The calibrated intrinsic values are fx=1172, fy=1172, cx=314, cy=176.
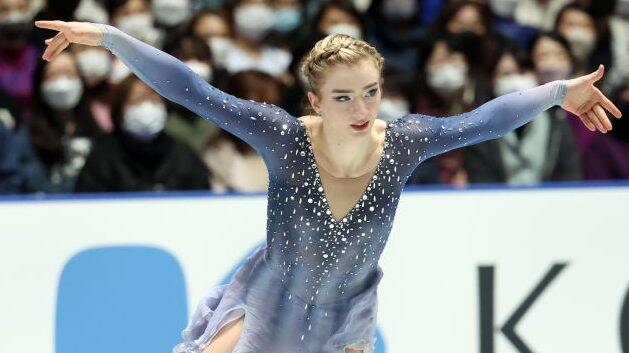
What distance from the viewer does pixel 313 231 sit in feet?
9.42

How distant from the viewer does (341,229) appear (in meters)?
2.87

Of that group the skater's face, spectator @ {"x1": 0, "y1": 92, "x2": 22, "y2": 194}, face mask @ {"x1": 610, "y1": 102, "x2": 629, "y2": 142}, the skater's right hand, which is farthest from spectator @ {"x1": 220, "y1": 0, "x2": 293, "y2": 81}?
the skater's right hand

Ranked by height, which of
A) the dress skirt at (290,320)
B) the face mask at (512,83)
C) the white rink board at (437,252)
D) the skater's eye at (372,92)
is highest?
the face mask at (512,83)

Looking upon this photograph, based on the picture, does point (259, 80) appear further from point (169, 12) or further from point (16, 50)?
point (16, 50)

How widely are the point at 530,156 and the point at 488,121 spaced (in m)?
1.87

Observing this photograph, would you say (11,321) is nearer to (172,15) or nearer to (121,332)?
(121,332)

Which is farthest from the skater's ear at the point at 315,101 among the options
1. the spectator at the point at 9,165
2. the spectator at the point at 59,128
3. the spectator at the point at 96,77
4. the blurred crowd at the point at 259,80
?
the spectator at the point at 96,77

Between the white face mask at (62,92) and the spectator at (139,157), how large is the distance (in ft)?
0.74

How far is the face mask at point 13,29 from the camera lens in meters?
4.85

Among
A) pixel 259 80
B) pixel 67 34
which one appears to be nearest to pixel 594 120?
pixel 67 34

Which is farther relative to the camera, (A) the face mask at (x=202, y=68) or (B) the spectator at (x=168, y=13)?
(B) the spectator at (x=168, y=13)

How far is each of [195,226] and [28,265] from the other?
0.55 m

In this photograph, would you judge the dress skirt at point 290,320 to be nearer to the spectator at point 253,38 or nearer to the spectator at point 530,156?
the spectator at point 530,156

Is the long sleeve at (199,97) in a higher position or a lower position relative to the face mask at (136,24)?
lower
